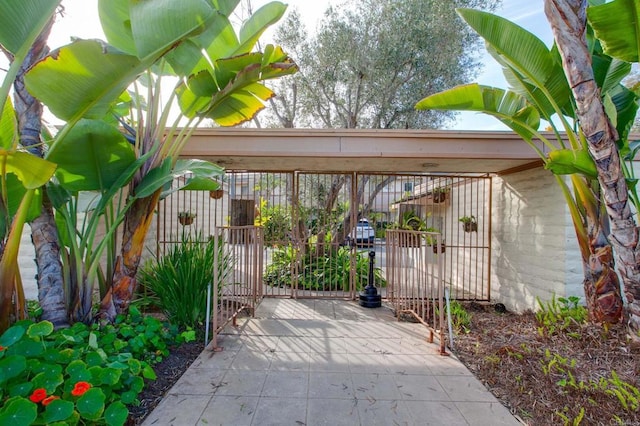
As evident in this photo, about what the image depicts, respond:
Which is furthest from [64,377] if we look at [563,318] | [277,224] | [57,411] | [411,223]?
[411,223]

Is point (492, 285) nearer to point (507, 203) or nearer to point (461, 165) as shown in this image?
point (507, 203)

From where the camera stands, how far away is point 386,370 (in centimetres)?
365

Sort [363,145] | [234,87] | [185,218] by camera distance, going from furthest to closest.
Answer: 1. [185,218]
2. [363,145]
3. [234,87]

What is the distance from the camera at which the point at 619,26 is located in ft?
10.2

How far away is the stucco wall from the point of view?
4969 mm

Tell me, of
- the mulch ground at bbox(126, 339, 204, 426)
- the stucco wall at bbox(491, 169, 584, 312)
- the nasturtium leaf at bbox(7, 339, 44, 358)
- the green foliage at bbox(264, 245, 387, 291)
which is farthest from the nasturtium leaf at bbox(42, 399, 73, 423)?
the stucco wall at bbox(491, 169, 584, 312)

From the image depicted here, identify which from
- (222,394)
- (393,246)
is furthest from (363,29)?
(222,394)

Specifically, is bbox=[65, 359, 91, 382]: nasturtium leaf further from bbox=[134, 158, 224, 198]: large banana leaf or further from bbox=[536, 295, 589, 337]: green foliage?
bbox=[536, 295, 589, 337]: green foliage

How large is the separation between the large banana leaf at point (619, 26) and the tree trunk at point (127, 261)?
4.63 meters

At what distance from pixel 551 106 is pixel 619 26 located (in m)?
1.17

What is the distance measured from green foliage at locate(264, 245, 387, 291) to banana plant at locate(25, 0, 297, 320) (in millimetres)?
4149

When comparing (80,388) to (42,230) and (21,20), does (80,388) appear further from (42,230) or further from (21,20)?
(21,20)

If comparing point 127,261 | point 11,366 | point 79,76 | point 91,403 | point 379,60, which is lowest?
point 91,403

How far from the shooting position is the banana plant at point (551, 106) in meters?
3.56
